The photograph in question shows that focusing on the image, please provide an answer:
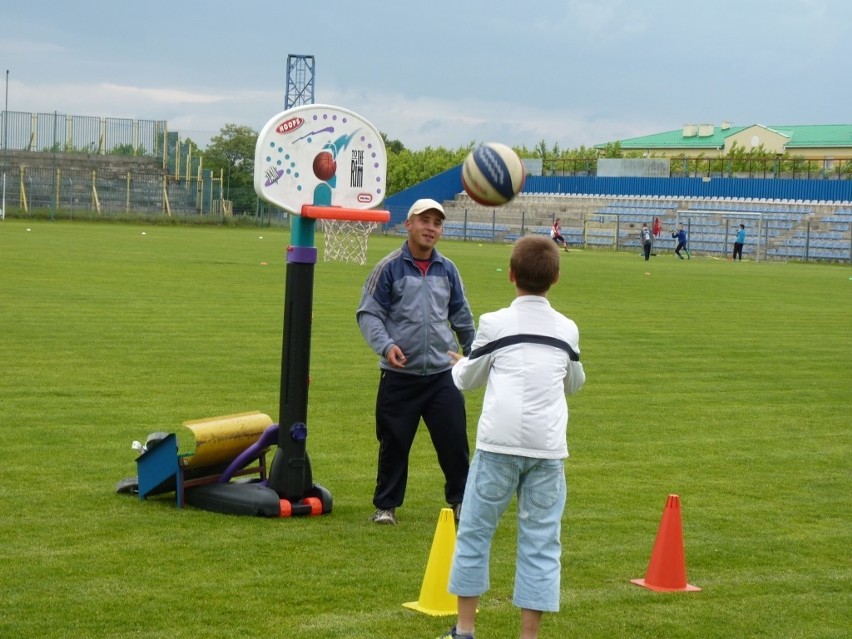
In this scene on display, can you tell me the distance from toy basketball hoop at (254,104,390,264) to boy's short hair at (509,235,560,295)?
2.31 meters

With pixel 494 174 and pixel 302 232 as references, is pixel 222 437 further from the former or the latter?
pixel 494 174

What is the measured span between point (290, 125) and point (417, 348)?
151cm

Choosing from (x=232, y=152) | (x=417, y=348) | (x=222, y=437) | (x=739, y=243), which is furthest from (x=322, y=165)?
(x=232, y=152)

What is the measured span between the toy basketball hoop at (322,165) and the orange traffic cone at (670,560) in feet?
7.93

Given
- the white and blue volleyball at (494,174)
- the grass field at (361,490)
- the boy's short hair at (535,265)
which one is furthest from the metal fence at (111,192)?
the boy's short hair at (535,265)

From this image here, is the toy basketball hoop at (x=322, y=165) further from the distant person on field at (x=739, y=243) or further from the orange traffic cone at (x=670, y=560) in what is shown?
the distant person on field at (x=739, y=243)

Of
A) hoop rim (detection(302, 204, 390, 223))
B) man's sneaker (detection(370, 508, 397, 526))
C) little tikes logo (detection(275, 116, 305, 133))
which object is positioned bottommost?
man's sneaker (detection(370, 508, 397, 526))

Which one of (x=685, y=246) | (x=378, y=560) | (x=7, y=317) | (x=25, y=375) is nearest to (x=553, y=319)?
(x=378, y=560)

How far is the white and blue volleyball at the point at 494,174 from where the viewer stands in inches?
259

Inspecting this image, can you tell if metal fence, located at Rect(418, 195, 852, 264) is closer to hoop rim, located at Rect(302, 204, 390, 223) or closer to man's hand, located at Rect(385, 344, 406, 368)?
hoop rim, located at Rect(302, 204, 390, 223)

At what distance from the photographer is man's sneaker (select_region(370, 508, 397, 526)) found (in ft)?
23.8

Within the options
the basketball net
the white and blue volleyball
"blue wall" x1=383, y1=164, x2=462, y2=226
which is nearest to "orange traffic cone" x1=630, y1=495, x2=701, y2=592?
the white and blue volleyball

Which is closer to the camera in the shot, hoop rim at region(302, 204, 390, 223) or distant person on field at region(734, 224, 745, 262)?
hoop rim at region(302, 204, 390, 223)

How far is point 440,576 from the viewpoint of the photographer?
5.72 meters
